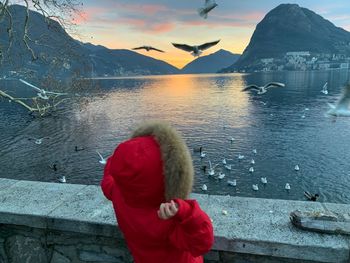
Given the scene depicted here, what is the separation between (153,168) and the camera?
Result: 216cm

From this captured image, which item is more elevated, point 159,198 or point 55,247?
point 159,198

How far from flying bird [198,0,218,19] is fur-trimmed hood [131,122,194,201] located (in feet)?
11.4

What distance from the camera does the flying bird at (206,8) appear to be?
5.32 meters

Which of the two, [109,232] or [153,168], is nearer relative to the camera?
[153,168]

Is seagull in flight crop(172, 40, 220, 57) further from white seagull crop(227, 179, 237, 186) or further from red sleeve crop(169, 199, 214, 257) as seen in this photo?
white seagull crop(227, 179, 237, 186)

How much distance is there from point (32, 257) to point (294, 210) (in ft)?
9.90

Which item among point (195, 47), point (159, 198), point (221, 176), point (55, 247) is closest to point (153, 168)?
point (159, 198)

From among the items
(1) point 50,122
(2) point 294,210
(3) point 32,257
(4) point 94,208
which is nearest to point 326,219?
(2) point 294,210

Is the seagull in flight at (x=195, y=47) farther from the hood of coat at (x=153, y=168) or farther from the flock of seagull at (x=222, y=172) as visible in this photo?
the flock of seagull at (x=222, y=172)

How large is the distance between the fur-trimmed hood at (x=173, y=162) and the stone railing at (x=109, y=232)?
3.53ft

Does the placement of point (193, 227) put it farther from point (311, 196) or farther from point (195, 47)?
point (311, 196)

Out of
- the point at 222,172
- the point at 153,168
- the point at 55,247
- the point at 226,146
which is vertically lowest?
the point at 226,146

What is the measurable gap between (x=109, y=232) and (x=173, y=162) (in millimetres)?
1604

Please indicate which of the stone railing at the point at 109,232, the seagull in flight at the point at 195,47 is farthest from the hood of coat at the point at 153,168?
the seagull in flight at the point at 195,47
